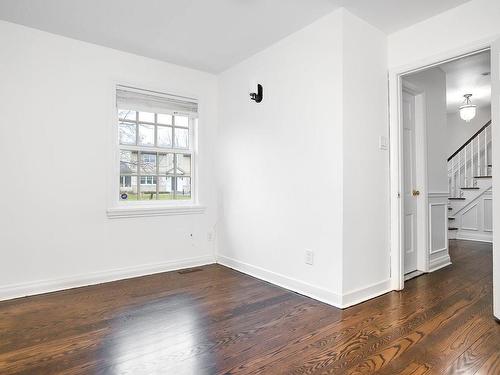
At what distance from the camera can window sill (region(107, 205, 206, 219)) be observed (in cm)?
326

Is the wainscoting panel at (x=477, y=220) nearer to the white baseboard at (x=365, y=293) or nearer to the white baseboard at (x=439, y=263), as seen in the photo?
the white baseboard at (x=439, y=263)

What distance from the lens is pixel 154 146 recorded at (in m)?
3.65

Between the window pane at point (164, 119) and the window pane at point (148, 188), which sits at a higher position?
the window pane at point (164, 119)

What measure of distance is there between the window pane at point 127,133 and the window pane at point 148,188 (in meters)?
0.45

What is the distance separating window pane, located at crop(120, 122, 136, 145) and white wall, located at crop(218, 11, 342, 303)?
3.66 feet

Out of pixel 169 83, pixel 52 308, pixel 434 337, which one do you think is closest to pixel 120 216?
pixel 52 308

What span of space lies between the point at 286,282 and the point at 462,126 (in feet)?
22.1

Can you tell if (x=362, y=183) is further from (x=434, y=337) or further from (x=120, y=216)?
(x=120, y=216)

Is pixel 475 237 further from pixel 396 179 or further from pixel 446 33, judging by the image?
pixel 446 33

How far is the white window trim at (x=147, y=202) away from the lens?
327 centimetres

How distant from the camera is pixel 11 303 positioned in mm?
2588

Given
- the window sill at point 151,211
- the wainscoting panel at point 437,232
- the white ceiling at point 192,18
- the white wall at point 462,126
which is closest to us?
the white ceiling at point 192,18

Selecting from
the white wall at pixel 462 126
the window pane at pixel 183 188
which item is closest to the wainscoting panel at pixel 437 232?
the window pane at pixel 183 188

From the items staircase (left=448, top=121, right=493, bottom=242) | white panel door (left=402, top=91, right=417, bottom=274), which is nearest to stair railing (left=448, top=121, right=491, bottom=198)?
staircase (left=448, top=121, right=493, bottom=242)
